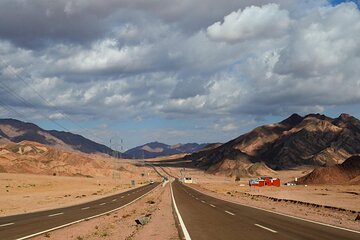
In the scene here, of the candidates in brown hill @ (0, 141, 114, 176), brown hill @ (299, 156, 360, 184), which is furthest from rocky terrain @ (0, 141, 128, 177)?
brown hill @ (299, 156, 360, 184)

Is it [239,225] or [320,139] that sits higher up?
[320,139]

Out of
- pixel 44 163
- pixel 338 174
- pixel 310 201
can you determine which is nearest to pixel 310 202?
pixel 310 201

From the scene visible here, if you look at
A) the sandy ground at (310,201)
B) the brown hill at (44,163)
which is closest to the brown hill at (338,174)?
the sandy ground at (310,201)

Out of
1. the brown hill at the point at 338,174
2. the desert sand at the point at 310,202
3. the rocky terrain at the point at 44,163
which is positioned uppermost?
the rocky terrain at the point at 44,163

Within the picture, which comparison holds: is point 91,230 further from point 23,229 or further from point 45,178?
point 45,178

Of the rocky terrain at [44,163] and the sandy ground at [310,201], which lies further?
the rocky terrain at [44,163]

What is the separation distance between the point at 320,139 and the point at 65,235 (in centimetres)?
19189

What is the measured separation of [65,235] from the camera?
19.0 m

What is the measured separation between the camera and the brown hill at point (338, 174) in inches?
4247

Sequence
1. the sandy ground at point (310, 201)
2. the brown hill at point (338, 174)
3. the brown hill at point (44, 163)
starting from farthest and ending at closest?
the brown hill at point (44, 163), the brown hill at point (338, 174), the sandy ground at point (310, 201)

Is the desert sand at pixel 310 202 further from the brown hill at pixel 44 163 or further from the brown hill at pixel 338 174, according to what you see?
the brown hill at pixel 44 163

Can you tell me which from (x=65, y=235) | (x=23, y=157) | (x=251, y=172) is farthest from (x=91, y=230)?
(x=251, y=172)

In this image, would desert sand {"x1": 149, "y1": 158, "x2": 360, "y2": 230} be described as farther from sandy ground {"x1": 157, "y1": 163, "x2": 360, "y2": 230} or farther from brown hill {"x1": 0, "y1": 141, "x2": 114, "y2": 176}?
brown hill {"x1": 0, "y1": 141, "x2": 114, "y2": 176}

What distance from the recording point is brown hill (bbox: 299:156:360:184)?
108 meters
